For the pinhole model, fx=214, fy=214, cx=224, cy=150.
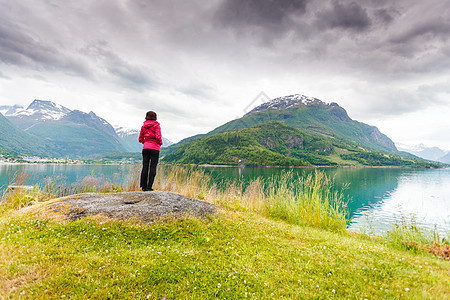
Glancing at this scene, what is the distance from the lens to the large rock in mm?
6988

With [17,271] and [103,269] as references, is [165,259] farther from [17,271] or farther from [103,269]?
[17,271]

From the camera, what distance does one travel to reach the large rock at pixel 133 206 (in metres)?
6.99

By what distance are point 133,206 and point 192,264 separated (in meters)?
3.64

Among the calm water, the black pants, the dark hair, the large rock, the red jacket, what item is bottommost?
the calm water

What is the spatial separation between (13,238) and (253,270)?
6.09 m

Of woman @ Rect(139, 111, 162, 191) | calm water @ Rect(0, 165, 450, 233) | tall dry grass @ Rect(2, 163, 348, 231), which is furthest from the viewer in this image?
calm water @ Rect(0, 165, 450, 233)

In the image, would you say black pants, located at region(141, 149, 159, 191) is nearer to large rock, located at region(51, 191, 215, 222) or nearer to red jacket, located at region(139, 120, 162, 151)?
red jacket, located at region(139, 120, 162, 151)

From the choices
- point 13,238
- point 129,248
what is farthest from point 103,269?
point 13,238

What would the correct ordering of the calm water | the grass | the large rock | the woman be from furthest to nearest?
1. the calm water
2. the woman
3. the large rock
4. the grass

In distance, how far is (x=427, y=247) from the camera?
7082mm

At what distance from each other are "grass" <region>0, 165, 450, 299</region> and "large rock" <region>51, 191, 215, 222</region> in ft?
1.42

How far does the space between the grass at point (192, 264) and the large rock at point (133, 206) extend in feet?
1.42

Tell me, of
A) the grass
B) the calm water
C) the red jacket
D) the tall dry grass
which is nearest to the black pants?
the red jacket

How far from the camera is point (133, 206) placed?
24.8 feet
